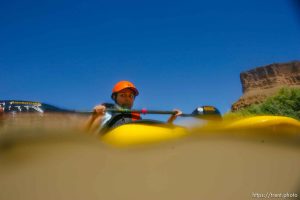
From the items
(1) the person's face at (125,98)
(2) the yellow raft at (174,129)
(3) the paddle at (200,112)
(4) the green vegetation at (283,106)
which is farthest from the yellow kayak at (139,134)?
(4) the green vegetation at (283,106)

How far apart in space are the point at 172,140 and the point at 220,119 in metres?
0.61

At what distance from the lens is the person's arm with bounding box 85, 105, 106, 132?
2.89 m

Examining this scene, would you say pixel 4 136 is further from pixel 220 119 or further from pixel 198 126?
pixel 220 119

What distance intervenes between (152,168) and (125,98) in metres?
1.32

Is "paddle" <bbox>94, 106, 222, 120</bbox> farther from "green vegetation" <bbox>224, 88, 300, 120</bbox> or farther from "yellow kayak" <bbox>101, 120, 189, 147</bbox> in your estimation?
"green vegetation" <bbox>224, 88, 300, 120</bbox>

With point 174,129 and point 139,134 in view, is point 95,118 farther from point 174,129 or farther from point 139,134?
point 174,129

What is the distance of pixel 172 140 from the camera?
8.20 feet

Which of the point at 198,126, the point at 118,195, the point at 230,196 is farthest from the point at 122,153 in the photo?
the point at 230,196

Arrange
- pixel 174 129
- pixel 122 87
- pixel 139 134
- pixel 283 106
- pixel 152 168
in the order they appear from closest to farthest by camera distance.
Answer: pixel 152 168 → pixel 139 134 → pixel 174 129 → pixel 122 87 → pixel 283 106

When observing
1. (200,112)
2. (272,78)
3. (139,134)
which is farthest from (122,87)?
(272,78)

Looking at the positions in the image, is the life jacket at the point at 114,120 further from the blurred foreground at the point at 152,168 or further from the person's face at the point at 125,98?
the person's face at the point at 125,98

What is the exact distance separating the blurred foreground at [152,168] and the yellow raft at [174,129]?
6 cm

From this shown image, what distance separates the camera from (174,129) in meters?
2.68

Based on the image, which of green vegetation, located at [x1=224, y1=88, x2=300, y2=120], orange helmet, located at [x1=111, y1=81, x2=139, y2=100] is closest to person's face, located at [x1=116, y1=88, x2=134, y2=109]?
orange helmet, located at [x1=111, y1=81, x2=139, y2=100]
